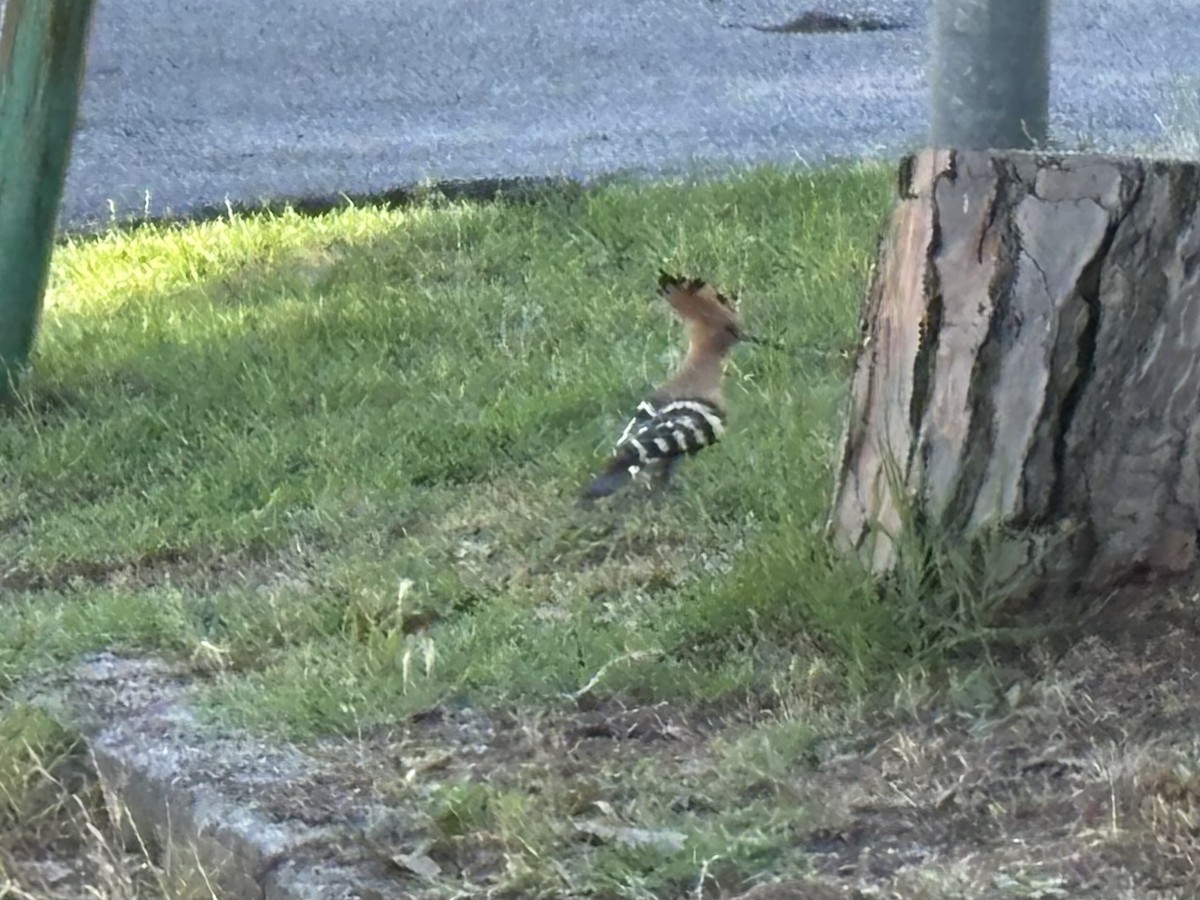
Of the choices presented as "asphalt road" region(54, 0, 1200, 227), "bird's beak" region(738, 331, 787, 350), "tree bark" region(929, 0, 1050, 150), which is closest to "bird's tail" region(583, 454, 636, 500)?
"bird's beak" region(738, 331, 787, 350)

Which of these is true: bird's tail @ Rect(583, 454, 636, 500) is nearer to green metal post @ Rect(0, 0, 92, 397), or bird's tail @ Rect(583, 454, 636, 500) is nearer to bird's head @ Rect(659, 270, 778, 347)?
bird's head @ Rect(659, 270, 778, 347)

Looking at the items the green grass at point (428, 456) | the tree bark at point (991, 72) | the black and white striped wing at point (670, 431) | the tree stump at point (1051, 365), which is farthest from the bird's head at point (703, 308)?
the tree stump at point (1051, 365)

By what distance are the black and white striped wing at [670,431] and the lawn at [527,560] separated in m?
0.09

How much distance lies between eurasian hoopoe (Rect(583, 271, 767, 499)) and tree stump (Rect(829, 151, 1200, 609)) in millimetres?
1136

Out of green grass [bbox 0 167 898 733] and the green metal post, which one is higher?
the green metal post

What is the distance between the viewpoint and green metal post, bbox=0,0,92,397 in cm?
580

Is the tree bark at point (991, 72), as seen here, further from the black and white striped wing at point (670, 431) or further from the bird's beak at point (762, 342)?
the black and white striped wing at point (670, 431)

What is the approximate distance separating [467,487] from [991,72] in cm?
186

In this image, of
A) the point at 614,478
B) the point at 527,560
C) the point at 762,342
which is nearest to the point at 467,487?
the point at 614,478

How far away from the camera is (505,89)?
10.1 m

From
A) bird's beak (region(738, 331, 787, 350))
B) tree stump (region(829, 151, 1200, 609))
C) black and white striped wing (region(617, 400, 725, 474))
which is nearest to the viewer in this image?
tree stump (region(829, 151, 1200, 609))

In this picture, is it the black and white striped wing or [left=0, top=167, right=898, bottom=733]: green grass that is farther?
the black and white striped wing

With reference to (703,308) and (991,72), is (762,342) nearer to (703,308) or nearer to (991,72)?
(703,308)

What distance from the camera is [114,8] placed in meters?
11.7
